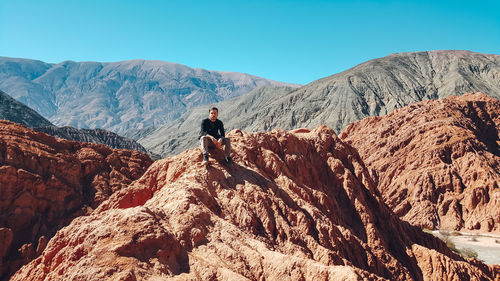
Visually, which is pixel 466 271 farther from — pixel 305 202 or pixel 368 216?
pixel 305 202

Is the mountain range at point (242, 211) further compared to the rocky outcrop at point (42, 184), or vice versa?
the rocky outcrop at point (42, 184)

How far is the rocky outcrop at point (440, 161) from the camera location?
4394 centimetres

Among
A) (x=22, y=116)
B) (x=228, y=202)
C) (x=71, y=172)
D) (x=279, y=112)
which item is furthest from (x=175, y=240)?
(x=279, y=112)

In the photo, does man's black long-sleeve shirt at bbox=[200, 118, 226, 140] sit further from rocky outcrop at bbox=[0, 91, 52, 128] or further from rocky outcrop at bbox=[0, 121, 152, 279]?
rocky outcrop at bbox=[0, 91, 52, 128]

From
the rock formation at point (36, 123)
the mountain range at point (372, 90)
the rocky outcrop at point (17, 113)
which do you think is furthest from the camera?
the mountain range at point (372, 90)

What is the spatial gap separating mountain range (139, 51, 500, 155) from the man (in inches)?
3967

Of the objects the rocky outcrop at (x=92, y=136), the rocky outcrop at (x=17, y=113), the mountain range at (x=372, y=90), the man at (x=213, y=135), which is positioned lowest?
the rocky outcrop at (x=92, y=136)

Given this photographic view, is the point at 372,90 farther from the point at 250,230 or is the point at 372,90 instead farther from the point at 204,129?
the point at 250,230

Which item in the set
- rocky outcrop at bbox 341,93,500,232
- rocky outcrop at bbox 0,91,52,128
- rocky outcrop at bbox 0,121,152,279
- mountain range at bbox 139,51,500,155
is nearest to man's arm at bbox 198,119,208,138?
rocky outcrop at bbox 0,121,152,279

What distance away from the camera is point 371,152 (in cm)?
5722

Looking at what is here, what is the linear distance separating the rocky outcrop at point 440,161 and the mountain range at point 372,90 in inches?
1977

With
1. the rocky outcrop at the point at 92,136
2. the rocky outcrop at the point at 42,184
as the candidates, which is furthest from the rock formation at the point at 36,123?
the rocky outcrop at the point at 42,184

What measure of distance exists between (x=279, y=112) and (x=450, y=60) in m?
68.4

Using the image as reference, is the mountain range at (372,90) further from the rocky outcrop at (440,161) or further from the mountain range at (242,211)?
the mountain range at (242,211)
